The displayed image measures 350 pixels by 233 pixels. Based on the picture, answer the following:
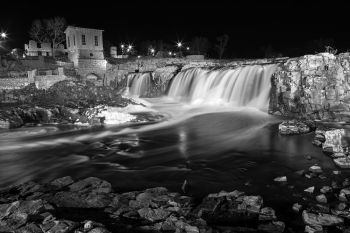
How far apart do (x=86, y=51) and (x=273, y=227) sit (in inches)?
1756

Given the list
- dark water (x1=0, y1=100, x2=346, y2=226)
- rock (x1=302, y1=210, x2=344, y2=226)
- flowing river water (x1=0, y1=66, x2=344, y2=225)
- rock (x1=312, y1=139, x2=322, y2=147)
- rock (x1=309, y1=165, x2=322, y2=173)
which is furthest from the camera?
rock (x1=312, y1=139, x2=322, y2=147)

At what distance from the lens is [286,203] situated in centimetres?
917

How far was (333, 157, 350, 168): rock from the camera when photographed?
1197cm

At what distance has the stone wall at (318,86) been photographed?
2102cm

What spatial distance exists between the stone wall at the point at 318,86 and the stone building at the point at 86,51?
102 feet

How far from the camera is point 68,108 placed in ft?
84.6

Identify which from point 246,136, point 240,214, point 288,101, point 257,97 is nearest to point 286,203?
point 240,214

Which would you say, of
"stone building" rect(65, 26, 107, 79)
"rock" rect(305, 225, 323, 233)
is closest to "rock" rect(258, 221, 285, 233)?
"rock" rect(305, 225, 323, 233)

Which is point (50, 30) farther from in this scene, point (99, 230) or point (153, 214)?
point (99, 230)

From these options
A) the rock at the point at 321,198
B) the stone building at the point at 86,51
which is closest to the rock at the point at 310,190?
the rock at the point at 321,198

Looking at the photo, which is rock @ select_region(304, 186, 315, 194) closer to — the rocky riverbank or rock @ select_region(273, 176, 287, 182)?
rock @ select_region(273, 176, 287, 182)

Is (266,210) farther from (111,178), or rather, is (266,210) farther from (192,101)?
(192,101)

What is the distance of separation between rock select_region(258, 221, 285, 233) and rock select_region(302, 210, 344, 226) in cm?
69

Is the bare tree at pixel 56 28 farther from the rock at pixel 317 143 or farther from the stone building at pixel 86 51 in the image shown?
the rock at pixel 317 143
